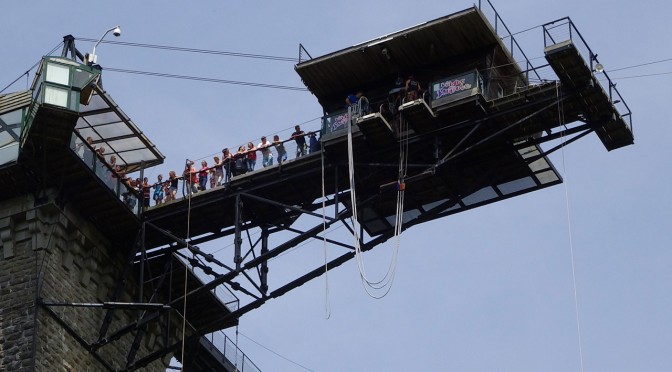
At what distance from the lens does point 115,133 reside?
59219 mm

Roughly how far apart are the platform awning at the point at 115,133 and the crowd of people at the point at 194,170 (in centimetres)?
79

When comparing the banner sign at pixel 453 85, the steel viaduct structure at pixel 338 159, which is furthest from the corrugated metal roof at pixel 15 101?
the banner sign at pixel 453 85

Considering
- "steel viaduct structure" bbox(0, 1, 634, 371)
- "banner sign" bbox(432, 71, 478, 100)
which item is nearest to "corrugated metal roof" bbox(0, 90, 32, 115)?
"steel viaduct structure" bbox(0, 1, 634, 371)

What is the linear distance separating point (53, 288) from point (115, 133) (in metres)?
7.21

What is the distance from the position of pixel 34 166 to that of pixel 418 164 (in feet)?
37.7

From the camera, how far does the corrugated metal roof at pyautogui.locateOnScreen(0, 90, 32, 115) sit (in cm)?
5522

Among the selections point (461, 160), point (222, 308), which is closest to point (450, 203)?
point (461, 160)

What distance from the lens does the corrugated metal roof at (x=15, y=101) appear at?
5522 centimetres

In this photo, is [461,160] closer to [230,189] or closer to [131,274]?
[230,189]

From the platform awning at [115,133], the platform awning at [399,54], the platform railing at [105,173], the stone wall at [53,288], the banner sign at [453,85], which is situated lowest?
the stone wall at [53,288]

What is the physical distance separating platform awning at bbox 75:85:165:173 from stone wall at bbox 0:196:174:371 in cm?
400

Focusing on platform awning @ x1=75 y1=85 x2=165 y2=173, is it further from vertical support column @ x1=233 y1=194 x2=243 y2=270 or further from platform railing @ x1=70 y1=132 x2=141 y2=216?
vertical support column @ x1=233 y1=194 x2=243 y2=270

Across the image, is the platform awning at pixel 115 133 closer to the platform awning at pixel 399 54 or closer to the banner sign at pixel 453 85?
the platform awning at pixel 399 54

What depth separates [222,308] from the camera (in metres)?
60.6
